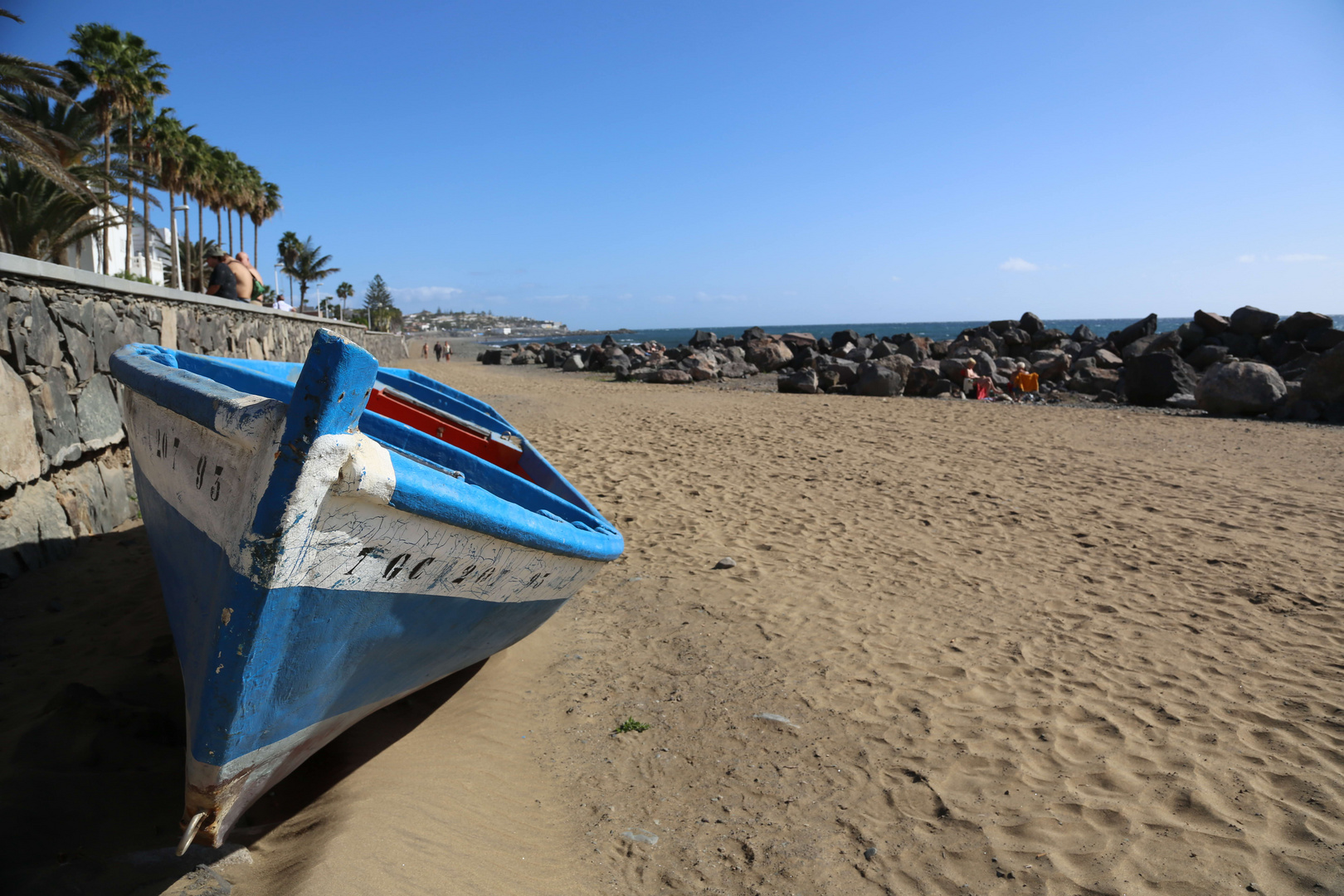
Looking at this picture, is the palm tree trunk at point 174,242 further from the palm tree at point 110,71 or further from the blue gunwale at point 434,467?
the blue gunwale at point 434,467

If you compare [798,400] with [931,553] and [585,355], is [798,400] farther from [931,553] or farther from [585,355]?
[585,355]

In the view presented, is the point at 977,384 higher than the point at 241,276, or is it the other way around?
the point at 241,276

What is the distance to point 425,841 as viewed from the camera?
258 centimetres

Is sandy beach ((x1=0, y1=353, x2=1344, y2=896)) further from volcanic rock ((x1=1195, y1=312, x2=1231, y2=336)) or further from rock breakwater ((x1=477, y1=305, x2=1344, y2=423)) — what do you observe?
volcanic rock ((x1=1195, y1=312, x2=1231, y2=336))

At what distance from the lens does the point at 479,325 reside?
155750 millimetres

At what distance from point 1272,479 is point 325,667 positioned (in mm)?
10647

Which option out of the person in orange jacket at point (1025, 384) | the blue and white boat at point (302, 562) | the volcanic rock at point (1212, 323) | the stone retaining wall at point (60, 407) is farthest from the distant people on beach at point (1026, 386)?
the blue and white boat at point (302, 562)

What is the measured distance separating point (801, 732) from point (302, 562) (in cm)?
247

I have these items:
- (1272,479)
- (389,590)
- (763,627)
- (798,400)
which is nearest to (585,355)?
(798,400)

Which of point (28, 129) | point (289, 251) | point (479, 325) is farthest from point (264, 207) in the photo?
point (479, 325)

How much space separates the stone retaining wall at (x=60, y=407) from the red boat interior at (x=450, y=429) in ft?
6.49

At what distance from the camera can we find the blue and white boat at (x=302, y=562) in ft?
6.31

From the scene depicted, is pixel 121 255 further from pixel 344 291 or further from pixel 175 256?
pixel 344 291

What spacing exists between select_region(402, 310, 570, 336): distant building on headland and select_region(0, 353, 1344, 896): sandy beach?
12852 centimetres
